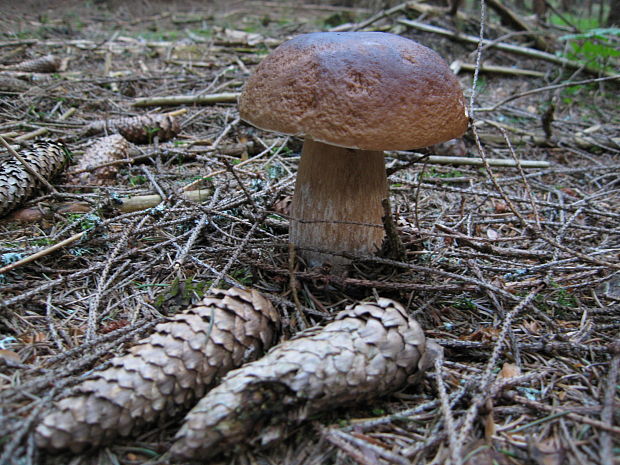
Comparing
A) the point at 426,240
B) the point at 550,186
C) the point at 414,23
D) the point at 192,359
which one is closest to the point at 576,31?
the point at 414,23

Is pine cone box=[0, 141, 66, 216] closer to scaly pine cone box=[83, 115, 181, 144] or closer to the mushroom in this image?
scaly pine cone box=[83, 115, 181, 144]

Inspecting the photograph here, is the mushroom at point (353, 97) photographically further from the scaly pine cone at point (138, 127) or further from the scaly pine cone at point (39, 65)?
the scaly pine cone at point (39, 65)

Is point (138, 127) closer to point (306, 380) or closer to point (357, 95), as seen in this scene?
point (357, 95)

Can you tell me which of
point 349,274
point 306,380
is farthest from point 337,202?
point 306,380

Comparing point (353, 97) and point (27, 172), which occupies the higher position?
point (353, 97)

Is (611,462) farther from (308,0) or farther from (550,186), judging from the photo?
(308,0)

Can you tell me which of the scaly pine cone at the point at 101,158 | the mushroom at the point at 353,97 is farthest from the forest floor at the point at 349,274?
the mushroom at the point at 353,97
